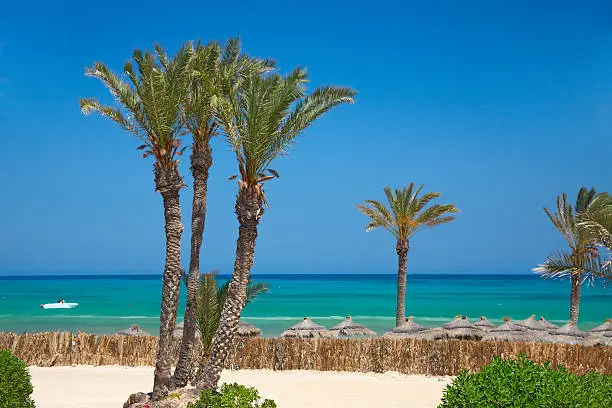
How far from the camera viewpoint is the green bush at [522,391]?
7.40 metres

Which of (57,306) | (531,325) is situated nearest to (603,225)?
(531,325)

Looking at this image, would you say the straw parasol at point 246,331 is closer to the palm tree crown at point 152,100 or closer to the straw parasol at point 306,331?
the straw parasol at point 306,331

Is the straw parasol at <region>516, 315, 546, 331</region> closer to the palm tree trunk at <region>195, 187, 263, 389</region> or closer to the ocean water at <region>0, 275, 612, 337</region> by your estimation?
the palm tree trunk at <region>195, 187, 263, 389</region>

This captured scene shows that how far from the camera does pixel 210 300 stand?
55.7 feet

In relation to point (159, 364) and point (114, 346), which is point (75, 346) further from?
point (159, 364)

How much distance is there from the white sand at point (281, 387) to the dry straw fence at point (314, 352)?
0.39 meters

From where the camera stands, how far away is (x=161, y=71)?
581 inches

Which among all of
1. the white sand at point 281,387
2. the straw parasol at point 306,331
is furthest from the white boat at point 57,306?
the white sand at point 281,387

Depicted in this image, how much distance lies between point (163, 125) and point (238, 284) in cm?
380

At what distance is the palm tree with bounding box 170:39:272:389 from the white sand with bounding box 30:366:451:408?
2.78 metres

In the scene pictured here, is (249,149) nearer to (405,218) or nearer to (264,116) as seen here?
(264,116)

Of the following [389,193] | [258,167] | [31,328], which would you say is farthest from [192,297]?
[31,328]

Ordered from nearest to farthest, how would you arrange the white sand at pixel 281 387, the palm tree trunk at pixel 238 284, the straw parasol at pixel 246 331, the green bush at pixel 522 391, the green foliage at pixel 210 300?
the green bush at pixel 522 391 < the palm tree trunk at pixel 238 284 < the white sand at pixel 281 387 < the green foliage at pixel 210 300 < the straw parasol at pixel 246 331

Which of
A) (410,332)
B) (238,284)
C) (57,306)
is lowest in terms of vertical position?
(57,306)
